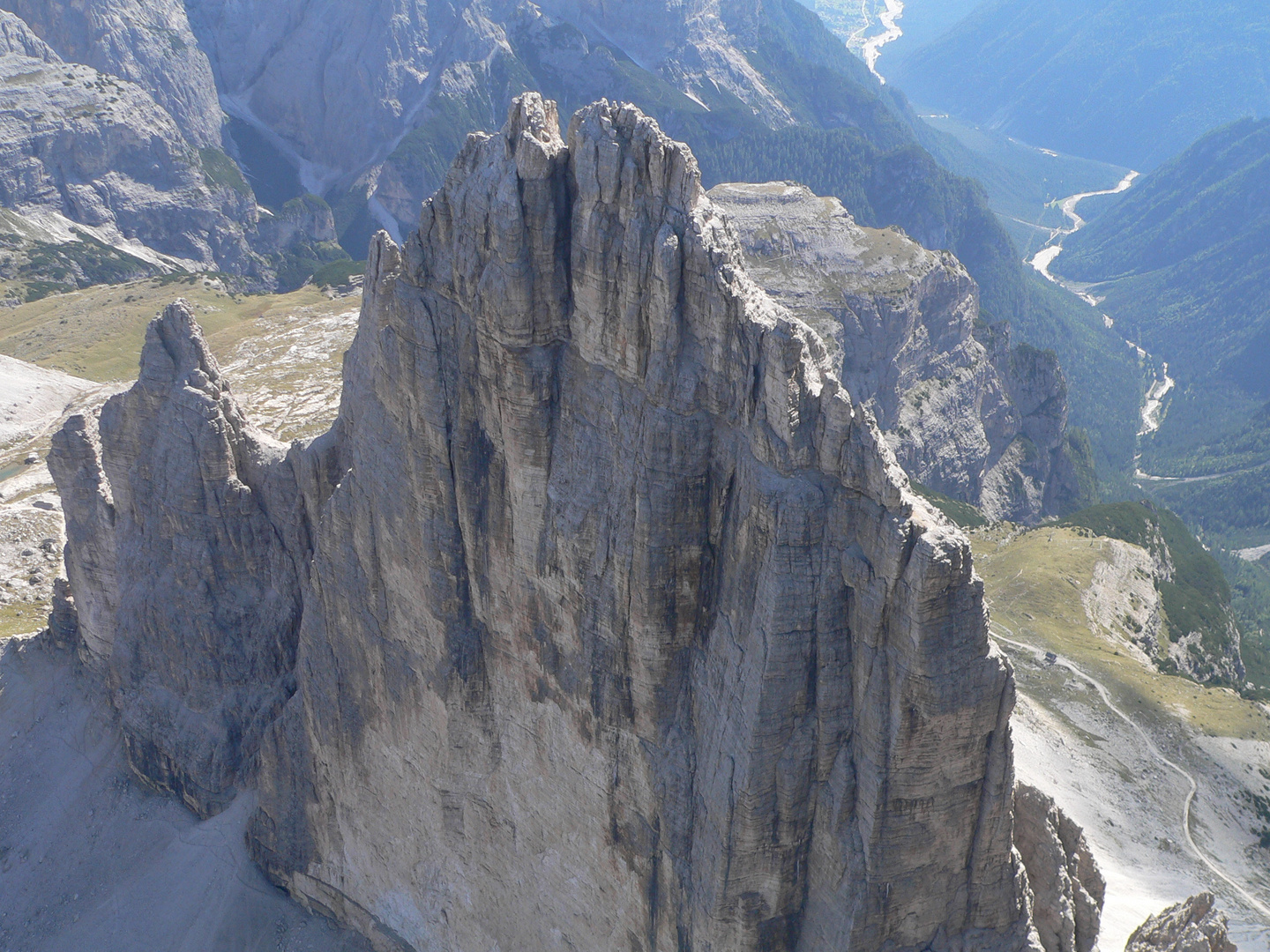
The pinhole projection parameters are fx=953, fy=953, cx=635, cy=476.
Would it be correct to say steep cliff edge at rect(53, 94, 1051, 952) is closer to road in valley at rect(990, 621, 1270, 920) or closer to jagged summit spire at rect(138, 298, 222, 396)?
jagged summit spire at rect(138, 298, 222, 396)

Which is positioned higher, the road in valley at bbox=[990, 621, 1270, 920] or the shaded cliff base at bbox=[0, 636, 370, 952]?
the road in valley at bbox=[990, 621, 1270, 920]

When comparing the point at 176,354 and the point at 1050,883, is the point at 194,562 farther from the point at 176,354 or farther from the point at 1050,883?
the point at 1050,883

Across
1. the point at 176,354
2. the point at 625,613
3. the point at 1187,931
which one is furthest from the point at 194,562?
the point at 1187,931

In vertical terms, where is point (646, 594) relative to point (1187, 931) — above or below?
above

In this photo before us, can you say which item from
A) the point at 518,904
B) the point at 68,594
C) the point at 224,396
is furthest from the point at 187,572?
the point at 518,904

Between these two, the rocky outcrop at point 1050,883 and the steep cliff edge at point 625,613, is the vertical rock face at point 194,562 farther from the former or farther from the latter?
the rocky outcrop at point 1050,883

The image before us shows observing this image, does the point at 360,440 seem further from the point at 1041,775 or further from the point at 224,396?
the point at 1041,775

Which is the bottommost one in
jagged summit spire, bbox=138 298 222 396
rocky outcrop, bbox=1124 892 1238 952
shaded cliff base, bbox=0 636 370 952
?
shaded cliff base, bbox=0 636 370 952

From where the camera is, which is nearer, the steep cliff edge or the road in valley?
the steep cliff edge

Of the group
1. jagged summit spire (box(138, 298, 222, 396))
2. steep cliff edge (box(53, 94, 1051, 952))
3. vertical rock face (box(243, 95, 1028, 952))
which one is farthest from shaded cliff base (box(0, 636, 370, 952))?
jagged summit spire (box(138, 298, 222, 396))
